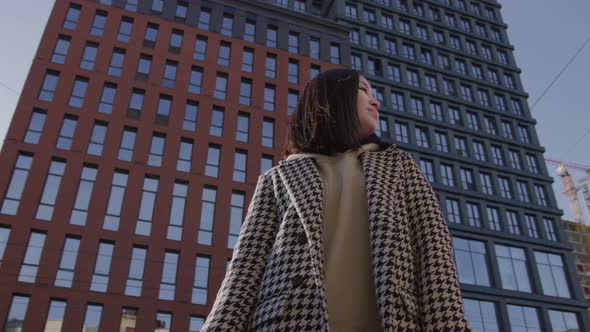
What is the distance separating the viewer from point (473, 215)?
127ft

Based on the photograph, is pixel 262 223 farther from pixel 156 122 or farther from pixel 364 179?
pixel 156 122

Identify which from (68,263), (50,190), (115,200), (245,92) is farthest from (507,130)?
(68,263)

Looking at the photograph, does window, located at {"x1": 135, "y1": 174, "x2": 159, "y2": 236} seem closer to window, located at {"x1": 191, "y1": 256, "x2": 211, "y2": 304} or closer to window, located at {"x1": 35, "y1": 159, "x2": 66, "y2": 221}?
window, located at {"x1": 191, "y1": 256, "x2": 211, "y2": 304}

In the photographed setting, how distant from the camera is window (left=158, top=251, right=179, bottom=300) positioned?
26.1 m

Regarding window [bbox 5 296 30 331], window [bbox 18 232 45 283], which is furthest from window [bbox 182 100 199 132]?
window [bbox 5 296 30 331]

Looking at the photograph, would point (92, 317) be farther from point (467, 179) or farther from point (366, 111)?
point (467, 179)

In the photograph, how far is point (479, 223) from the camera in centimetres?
3853

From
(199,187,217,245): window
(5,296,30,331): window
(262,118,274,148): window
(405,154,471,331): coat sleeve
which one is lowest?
(405,154,471,331): coat sleeve

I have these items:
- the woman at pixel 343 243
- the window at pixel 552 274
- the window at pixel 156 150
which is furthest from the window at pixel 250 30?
the woman at pixel 343 243

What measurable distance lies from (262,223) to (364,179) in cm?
50

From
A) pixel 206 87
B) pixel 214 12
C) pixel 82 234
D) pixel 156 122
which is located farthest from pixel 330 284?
pixel 214 12

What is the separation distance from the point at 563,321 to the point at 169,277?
2660cm

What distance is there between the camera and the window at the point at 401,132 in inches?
1569

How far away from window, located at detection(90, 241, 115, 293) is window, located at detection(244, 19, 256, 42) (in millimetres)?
17886
